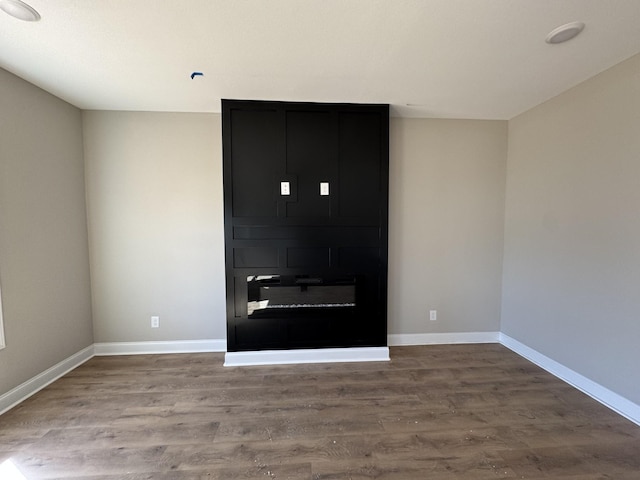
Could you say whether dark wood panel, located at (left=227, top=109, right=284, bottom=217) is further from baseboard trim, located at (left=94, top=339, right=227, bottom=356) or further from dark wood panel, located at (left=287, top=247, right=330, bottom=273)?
baseboard trim, located at (left=94, top=339, right=227, bottom=356)

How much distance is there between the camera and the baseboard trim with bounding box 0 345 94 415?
2.11 m

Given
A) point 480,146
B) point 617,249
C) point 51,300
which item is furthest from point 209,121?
point 617,249

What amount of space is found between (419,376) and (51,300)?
355 cm

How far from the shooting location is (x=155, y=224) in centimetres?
300

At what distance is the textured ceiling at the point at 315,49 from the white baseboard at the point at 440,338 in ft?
8.59

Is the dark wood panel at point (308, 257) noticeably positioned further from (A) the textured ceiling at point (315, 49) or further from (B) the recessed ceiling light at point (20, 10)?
(B) the recessed ceiling light at point (20, 10)

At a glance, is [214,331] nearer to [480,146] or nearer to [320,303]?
[320,303]

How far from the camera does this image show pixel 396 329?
3209mm

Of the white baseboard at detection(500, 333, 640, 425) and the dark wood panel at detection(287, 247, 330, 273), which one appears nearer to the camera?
the white baseboard at detection(500, 333, 640, 425)

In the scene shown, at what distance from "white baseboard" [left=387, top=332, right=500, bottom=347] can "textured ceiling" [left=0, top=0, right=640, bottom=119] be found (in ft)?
8.59

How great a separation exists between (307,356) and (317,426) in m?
0.94

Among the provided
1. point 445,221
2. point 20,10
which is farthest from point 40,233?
point 445,221

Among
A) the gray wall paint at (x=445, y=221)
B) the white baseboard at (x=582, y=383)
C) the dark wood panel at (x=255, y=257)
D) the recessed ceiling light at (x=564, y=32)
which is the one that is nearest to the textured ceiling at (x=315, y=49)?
the recessed ceiling light at (x=564, y=32)

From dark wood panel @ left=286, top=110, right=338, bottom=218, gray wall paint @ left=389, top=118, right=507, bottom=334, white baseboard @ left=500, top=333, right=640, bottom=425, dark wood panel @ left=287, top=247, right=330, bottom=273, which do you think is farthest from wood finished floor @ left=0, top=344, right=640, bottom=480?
dark wood panel @ left=286, top=110, right=338, bottom=218
